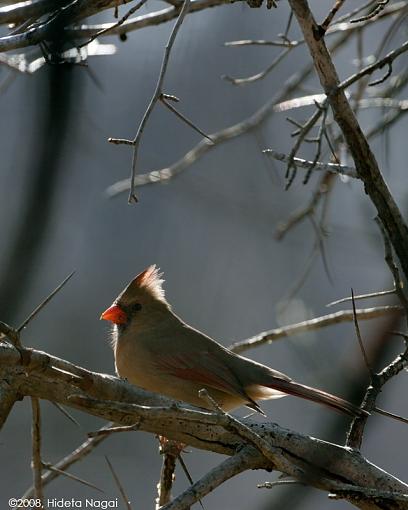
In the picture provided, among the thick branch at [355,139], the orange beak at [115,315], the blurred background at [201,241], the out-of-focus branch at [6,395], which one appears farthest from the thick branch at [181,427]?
the blurred background at [201,241]

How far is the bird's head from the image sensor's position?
4.93m

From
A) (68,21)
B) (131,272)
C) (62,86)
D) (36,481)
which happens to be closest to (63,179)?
(62,86)

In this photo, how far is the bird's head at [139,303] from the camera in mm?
4926

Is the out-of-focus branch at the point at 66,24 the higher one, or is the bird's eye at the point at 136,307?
the out-of-focus branch at the point at 66,24

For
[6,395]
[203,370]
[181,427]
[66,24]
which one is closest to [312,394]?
[203,370]

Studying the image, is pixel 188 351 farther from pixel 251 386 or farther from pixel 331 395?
pixel 331 395

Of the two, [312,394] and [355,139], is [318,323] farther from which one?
[355,139]

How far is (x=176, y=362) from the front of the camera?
14.9ft

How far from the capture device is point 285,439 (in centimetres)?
274

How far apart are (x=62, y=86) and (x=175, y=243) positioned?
20.5 feet

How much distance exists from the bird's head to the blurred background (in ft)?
5.26

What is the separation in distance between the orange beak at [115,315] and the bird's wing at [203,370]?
45 centimetres

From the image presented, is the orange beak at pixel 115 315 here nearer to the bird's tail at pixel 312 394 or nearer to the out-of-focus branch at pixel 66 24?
the bird's tail at pixel 312 394

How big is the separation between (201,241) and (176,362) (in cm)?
402
